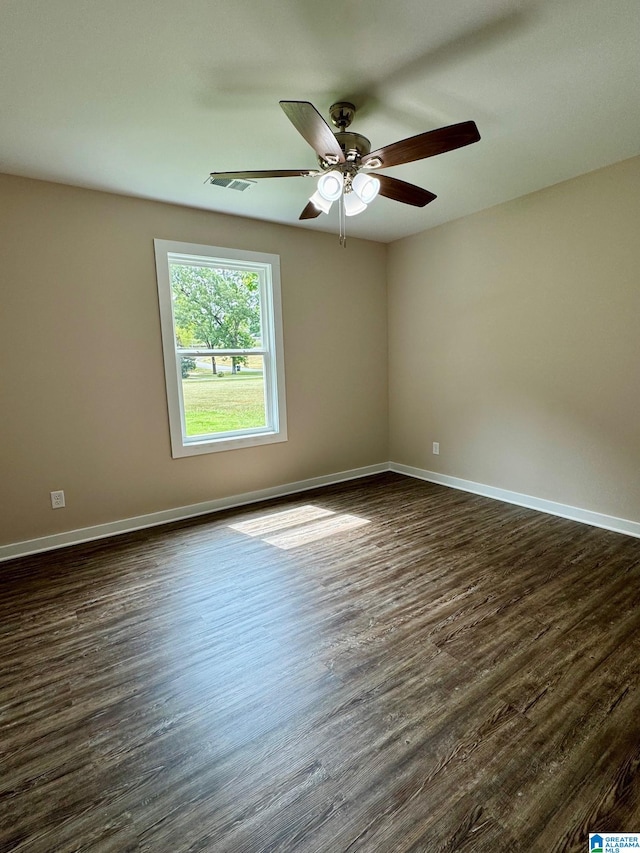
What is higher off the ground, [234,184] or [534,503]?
[234,184]

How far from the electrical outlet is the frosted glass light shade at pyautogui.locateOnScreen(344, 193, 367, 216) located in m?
2.90

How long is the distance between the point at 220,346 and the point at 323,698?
300cm

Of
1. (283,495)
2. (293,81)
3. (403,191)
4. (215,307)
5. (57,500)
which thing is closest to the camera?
(293,81)

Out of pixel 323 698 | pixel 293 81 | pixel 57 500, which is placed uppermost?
pixel 293 81

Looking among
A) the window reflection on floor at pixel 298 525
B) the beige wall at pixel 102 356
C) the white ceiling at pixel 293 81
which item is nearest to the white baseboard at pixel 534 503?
the window reflection on floor at pixel 298 525

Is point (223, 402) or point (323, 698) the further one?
point (223, 402)

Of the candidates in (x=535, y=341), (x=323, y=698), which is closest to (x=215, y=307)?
(x=535, y=341)

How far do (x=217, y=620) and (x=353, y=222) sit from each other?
3547 millimetres

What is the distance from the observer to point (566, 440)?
3393 mm

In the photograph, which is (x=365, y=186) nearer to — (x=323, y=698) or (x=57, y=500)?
(x=323, y=698)

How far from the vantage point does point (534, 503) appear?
3.67m

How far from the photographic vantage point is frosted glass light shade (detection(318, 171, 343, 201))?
2.05 meters

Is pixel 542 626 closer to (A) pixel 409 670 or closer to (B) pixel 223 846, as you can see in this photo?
(A) pixel 409 670

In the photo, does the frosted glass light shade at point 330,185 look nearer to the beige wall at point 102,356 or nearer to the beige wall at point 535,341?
the beige wall at point 102,356
